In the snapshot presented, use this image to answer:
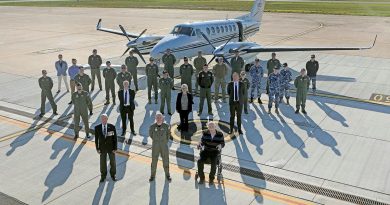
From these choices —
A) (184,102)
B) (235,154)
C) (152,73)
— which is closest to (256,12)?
(152,73)

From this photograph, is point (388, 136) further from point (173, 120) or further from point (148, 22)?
point (148, 22)

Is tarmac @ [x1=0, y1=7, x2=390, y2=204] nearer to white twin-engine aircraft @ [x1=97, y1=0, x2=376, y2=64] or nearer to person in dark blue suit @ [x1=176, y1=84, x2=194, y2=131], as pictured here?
person in dark blue suit @ [x1=176, y1=84, x2=194, y2=131]

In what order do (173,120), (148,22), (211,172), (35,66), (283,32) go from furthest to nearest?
(148,22)
(283,32)
(35,66)
(173,120)
(211,172)

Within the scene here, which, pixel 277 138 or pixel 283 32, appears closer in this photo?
pixel 277 138

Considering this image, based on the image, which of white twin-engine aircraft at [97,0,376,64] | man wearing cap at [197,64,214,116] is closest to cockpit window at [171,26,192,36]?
white twin-engine aircraft at [97,0,376,64]

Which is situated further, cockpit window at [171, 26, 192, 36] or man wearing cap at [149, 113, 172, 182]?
cockpit window at [171, 26, 192, 36]

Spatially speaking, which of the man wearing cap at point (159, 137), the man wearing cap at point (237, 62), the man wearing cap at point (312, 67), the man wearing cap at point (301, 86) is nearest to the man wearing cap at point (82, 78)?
the man wearing cap at point (237, 62)

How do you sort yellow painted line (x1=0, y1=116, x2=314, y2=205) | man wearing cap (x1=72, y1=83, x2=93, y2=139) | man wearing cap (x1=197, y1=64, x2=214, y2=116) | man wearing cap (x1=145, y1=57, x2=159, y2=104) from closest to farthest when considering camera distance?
1. yellow painted line (x1=0, y1=116, x2=314, y2=205)
2. man wearing cap (x1=72, y1=83, x2=93, y2=139)
3. man wearing cap (x1=197, y1=64, x2=214, y2=116)
4. man wearing cap (x1=145, y1=57, x2=159, y2=104)

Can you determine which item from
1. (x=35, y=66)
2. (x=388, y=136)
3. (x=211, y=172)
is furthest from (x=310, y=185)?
(x=35, y=66)

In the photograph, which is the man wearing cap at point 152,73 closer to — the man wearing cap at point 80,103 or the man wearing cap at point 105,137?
the man wearing cap at point 80,103

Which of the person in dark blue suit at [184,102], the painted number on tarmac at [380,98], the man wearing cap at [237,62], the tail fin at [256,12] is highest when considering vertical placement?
the tail fin at [256,12]

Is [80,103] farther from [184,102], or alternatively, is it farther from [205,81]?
[205,81]

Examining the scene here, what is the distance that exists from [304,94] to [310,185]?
5817 millimetres

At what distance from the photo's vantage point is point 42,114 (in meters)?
14.6
